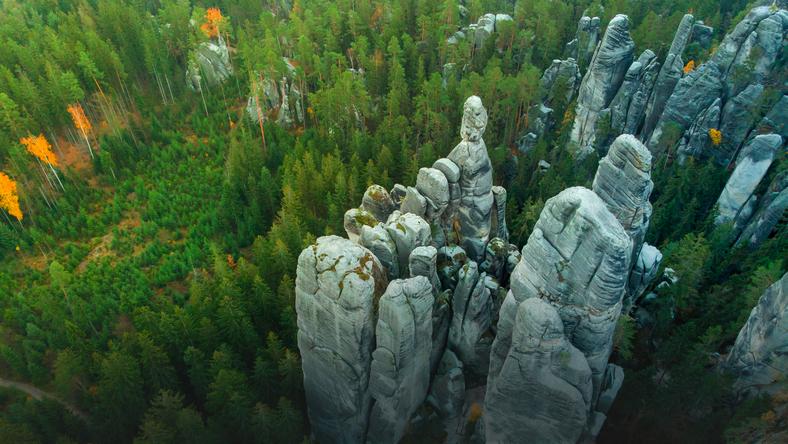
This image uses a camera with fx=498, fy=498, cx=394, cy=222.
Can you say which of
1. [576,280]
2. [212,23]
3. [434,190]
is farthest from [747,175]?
[212,23]

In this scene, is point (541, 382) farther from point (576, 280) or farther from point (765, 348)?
point (765, 348)

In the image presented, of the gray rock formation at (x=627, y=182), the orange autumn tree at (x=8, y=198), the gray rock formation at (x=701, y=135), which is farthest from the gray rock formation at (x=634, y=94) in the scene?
the orange autumn tree at (x=8, y=198)

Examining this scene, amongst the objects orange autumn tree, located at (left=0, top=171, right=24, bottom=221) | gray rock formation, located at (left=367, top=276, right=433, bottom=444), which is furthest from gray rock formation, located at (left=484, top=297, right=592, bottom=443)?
orange autumn tree, located at (left=0, top=171, right=24, bottom=221)

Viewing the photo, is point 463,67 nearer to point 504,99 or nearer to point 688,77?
point 504,99

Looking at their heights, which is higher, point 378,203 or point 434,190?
point 434,190

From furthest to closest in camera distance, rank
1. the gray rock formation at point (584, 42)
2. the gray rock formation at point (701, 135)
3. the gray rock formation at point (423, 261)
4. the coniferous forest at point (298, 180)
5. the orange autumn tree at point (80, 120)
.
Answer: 1. the gray rock formation at point (584, 42)
2. the orange autumn tree at point (80, 120)
3. the gray rock formation at point (701, 135)
4. the coniferous forest at point (298, 180)
5. the gray rock formation at point (423, 261)

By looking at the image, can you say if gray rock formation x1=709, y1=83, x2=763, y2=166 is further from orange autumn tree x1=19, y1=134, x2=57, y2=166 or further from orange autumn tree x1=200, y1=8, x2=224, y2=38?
orange autumn tree x1=19, y1=134, x2=57, y2=166

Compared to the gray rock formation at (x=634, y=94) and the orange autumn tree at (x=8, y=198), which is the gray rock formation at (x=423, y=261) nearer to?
the gray rock formation at (x=634, y=94)
